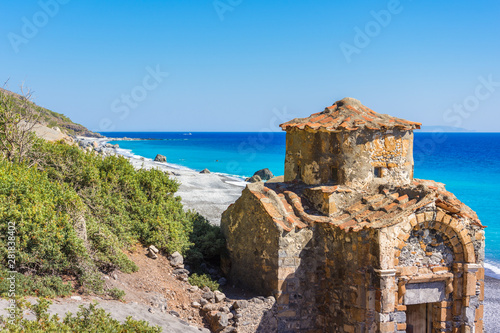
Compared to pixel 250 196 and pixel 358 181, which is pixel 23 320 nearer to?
pixel 250 196

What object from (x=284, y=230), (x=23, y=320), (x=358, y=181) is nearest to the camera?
(x=23, y=320)

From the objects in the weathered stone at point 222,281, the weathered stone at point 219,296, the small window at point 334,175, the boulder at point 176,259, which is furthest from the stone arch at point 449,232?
the boulder at point 176,259

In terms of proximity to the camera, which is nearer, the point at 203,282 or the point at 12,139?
A: the point at 203,282

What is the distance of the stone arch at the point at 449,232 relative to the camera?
9.19m

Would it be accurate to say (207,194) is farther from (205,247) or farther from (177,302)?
(177,302)

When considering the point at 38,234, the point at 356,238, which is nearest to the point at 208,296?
the point at 356,238

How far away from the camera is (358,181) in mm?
11148

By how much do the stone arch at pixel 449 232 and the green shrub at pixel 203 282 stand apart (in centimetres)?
520

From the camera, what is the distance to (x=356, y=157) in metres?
11.1

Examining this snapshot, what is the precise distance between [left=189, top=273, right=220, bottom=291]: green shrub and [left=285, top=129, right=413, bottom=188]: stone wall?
3.98 m

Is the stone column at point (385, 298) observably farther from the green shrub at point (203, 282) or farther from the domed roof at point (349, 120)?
the green shrub at point (203, 282)

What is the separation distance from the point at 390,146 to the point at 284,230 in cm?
380

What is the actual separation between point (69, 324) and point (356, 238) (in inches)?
246

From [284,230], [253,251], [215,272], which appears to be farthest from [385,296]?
[215,272]
